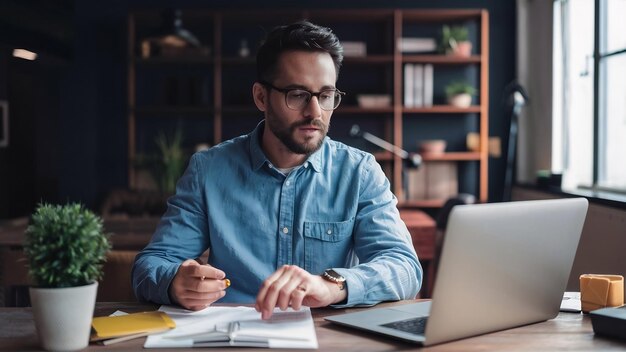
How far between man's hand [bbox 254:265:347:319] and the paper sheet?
32 mm

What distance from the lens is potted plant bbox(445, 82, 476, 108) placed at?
5418 millimetres

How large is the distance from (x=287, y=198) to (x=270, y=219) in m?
0.07

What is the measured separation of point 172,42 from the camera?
5.07 meters

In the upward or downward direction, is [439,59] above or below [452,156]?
above

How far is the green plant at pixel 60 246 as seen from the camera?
3.58ft

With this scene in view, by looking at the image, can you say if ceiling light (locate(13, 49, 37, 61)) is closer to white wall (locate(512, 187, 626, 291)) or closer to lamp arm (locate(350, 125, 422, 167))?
lamp arm (locate(350, 125, 422, 167))

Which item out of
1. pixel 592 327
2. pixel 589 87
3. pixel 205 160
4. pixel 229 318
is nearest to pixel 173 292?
pixel 229 318

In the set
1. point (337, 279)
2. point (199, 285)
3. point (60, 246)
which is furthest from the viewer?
point (337, 279)

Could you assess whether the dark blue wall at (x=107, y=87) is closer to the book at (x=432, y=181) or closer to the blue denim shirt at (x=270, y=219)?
the book at (x=432, y=181)

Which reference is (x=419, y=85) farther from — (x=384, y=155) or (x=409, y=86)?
(x=384, y=155)

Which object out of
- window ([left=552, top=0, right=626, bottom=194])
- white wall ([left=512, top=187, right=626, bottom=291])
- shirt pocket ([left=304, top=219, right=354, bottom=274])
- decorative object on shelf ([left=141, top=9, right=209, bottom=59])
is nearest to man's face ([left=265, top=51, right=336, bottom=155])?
shirt pocket ([left=304, top=219, right=354, bottom=274])

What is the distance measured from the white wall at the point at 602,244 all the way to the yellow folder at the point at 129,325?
235 cm

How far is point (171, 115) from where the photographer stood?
5.79 meters

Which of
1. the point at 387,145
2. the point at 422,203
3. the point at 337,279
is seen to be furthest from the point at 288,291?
the point at 387,145
